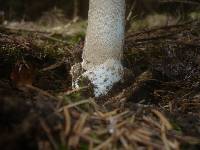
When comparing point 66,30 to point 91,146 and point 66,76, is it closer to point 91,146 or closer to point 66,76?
point 66,76

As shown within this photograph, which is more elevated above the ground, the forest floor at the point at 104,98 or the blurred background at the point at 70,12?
the blurred background at the point at 70,12

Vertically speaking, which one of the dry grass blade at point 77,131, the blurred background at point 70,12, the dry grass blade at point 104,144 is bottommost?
the dry grass blade at point 104,144

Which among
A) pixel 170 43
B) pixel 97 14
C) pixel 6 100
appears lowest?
pixel 6 100

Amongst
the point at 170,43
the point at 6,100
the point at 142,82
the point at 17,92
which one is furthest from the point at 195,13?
the point at 6,100

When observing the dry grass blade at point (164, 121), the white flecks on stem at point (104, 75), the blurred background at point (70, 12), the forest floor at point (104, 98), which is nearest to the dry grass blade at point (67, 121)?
the forest floor at point (104, 98)

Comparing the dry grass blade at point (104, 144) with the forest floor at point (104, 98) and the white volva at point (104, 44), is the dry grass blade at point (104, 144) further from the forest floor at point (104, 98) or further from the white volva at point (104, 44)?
the white volva at point (104, 44)
